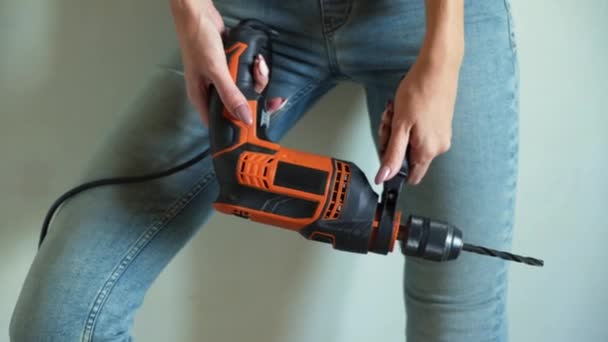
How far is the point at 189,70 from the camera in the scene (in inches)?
26.3

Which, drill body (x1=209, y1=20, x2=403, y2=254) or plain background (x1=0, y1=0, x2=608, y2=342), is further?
plain background (x1=0, y1=0, x2=608, y2=342)

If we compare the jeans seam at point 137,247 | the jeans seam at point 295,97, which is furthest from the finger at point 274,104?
the jeans seam at point 137,247

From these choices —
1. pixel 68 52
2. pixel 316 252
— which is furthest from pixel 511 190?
pixel 68 52

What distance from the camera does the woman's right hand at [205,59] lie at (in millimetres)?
620

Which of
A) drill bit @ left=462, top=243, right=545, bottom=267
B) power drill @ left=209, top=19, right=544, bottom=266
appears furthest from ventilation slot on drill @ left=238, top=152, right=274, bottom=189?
drill bit @ left=462, top=243, right=545, bottom=267

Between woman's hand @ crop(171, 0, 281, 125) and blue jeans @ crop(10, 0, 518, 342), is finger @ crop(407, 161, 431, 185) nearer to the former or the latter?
blue jeans @ crop(10, 0, 518, 342)

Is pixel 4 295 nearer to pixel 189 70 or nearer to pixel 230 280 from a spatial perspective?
pixel 230 280

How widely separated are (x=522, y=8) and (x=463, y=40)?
10.5 inches

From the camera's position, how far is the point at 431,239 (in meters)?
0.59

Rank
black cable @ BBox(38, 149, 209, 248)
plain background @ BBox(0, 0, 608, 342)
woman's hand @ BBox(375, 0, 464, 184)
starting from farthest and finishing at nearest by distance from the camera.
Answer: plain background @ BBox(0, 0, 608, 342) < black cable @ BBox(38, 149, 209, 248) < woman's hand @ BBox(375, 0, 464, 184)

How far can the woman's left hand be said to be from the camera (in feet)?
1.95

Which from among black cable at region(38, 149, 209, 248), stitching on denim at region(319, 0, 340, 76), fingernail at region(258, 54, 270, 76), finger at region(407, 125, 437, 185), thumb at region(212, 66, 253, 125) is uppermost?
stitching on denim at region(319, 0, 340, 76)

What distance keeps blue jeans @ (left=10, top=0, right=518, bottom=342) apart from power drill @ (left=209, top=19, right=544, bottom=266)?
Result: 0.08 metres

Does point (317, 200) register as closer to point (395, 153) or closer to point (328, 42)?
point (395, 153)
